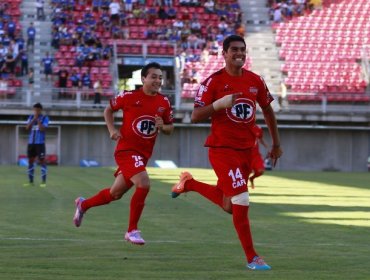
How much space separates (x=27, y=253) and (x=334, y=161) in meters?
39.4

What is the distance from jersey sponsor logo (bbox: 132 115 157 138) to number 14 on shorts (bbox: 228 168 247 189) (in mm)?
2568

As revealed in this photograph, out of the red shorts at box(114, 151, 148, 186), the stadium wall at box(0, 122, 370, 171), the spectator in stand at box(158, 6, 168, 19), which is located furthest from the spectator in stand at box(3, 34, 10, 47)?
the red shorts at box(114, 151, 148, 186)

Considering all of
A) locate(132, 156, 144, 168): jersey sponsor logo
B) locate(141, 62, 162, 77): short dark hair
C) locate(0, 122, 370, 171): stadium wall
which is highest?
locate(141, 62, 162, 77): short dark hair

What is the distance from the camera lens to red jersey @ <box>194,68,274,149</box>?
34.9 ft

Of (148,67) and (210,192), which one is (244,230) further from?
(148,67)

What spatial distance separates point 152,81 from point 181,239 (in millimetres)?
2003

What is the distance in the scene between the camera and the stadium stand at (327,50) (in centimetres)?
5028

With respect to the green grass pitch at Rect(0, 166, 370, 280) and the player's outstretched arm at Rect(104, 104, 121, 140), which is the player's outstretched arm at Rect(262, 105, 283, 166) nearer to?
the green grass pitch at Rect(0, 166, 370, 280)

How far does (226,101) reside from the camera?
1004 cm

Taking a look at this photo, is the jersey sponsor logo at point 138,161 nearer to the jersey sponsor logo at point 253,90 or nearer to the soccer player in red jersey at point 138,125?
the soccer player in red jersey at point 138,125

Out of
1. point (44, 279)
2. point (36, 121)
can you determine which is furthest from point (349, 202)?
point (44, 279)

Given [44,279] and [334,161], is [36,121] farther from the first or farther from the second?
[334,161]

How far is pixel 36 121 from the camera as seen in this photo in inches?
1030

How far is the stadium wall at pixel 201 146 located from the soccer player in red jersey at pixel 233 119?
3732 cm
